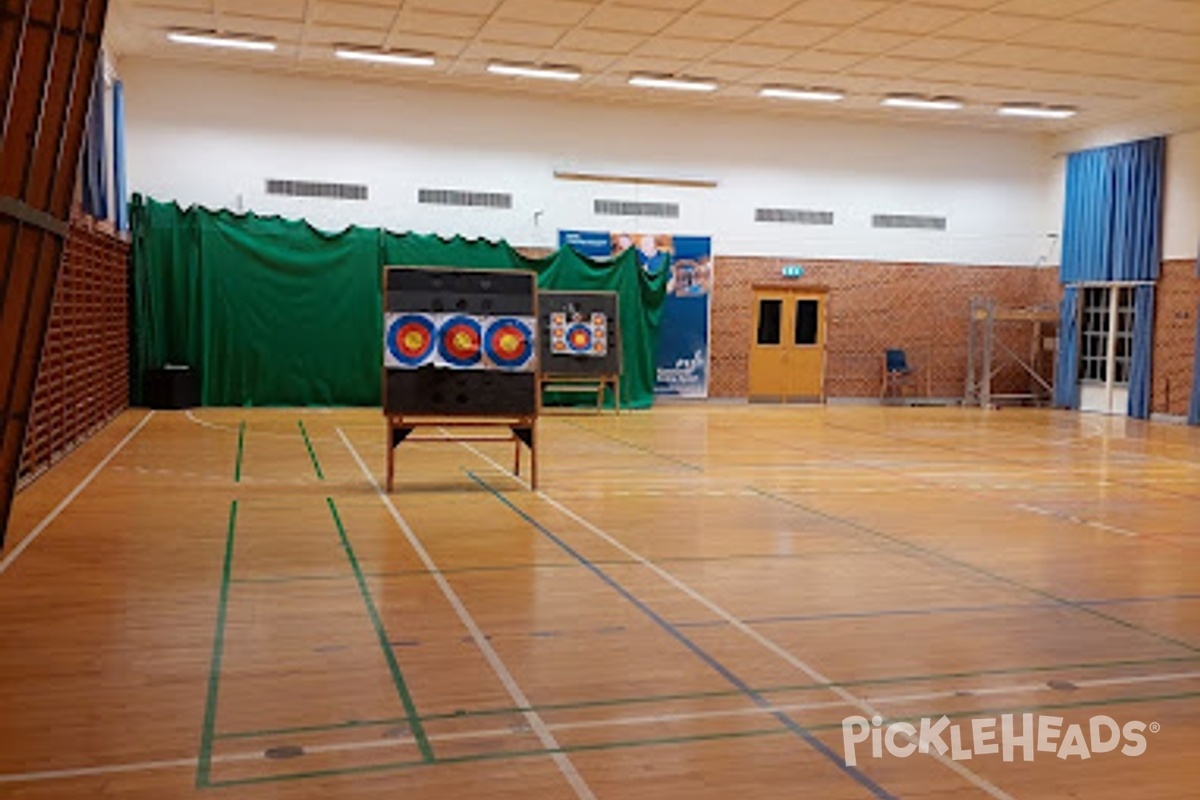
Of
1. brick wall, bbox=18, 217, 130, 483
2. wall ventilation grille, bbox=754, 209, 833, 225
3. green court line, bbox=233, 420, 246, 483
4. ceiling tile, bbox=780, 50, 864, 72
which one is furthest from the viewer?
wall ventilation grille, bbox=754, 209, 833, 225

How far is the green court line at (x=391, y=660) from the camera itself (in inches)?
128

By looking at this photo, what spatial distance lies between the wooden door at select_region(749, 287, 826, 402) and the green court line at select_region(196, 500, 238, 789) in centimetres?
1257

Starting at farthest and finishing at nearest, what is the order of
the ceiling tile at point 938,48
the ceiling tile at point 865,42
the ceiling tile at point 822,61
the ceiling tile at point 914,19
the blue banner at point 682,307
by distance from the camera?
the blue banner at point 682,307 < the ceiling tile at point 822,61 < the ceiling tile at point 938,48 < the ceiling tile at point 865,42 < the ceiling tile at point 914,19

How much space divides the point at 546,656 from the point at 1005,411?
14574mm

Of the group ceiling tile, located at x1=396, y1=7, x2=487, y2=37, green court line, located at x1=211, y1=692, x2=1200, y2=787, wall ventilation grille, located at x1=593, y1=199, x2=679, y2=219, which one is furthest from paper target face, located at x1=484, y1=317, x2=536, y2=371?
wall ventilation grille, located at x1=593, y1=199, x2=679, y2=219

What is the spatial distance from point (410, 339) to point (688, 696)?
15.6ft

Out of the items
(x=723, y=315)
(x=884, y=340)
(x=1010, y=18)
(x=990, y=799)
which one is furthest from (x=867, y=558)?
(x=884, y=340)

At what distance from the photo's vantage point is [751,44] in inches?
511

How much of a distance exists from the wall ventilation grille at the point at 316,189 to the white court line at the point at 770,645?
9.37 m

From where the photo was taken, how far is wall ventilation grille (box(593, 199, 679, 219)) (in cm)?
1652

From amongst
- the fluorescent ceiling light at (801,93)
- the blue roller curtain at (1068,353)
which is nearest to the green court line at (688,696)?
the fluorescent ceiling light at (801,93)

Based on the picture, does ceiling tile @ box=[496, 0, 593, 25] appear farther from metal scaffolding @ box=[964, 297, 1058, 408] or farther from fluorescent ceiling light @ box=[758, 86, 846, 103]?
metal scaffolding @ box=[964, 297, 1058, 408]

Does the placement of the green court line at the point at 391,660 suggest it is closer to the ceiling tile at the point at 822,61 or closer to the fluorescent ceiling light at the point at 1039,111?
the ceiling tile at the point at 822,61

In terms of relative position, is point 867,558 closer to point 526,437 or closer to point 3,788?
point 526,437
